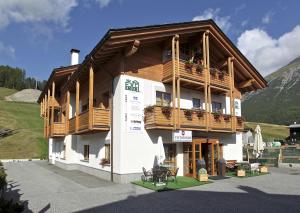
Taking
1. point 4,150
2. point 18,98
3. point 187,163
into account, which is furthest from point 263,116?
point 187,163

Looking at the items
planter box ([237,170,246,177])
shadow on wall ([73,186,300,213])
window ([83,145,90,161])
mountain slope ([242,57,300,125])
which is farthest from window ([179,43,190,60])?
mountain slope ([242,57,300,125])

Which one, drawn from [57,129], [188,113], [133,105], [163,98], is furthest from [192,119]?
[57,129]

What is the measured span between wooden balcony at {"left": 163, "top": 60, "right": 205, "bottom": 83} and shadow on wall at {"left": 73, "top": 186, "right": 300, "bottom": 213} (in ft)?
23.6

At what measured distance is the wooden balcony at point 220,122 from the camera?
1852cm

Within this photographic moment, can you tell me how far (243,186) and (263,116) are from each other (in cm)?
13092

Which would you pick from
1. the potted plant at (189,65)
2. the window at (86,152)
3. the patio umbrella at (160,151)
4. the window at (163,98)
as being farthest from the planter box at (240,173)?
the window at (86,152)

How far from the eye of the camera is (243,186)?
14.6 m

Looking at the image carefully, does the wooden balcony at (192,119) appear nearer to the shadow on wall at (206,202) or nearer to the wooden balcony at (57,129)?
the shadow on wall at (206,202)

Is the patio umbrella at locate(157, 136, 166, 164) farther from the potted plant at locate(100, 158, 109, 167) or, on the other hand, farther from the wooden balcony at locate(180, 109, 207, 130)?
the potted plant at locate(100, 158, 109, 167)

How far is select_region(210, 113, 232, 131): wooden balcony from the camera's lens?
18.5m

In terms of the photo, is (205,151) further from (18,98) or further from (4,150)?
(18,98)

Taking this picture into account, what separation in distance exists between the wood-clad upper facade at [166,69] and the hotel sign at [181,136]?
0.96 feet

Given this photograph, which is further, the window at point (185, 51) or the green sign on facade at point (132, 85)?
the window at point (185, 51)

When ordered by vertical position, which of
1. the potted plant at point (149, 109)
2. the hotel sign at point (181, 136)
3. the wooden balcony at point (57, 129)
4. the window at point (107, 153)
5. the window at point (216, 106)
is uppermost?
the window at point (216, 106)
